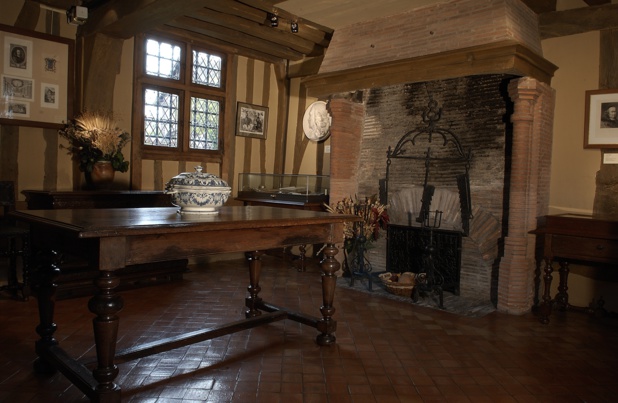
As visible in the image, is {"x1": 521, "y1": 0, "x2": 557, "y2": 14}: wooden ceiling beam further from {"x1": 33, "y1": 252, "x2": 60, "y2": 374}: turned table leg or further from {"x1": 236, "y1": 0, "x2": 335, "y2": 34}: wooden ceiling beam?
{"x1": 33, "y1": 252, "x2": 60, "y2": 374}: turned table leg

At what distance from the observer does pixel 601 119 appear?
459 centimetres

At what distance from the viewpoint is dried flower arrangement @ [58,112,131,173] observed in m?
5.33

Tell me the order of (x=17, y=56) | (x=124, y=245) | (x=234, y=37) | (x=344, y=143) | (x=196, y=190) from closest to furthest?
(x=124, y=245) → (x=196, y=190) → (x=17, y=56) → (x=344, y=143) → (x=234, y=37)

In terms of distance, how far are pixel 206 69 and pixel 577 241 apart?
17.5 ft

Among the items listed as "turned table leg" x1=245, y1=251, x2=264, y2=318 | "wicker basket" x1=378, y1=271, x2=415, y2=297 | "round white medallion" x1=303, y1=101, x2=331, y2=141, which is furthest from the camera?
"round white medallion" x1=303, y1=101, x2=331, y2=141

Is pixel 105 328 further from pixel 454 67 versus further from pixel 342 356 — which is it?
pixel 454 67

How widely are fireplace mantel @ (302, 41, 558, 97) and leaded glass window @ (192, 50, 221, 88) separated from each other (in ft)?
6.67

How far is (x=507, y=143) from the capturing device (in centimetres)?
485

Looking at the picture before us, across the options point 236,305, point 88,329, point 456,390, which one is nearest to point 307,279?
point 236,305

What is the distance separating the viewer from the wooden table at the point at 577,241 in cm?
400

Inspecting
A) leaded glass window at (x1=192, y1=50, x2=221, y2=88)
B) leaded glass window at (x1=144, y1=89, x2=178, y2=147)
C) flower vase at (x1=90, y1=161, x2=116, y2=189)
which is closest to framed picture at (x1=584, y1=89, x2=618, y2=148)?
leaded glass window at (x1=192, y1=50, x2=221, y2=88)

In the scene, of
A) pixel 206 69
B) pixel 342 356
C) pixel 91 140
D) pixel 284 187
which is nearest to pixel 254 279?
pixel 342 356

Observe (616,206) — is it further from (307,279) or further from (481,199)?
(307,279)

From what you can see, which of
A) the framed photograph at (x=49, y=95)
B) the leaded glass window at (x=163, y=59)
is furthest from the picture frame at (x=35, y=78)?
the leaded glass window at (x=163, y=59)
